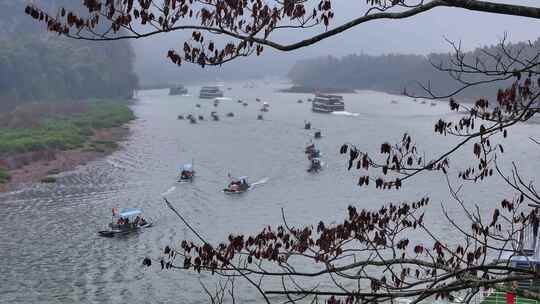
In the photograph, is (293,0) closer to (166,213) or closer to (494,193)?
(166,213)

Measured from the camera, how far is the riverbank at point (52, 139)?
46.3 metres

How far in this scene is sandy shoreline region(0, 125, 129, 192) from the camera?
4362cm

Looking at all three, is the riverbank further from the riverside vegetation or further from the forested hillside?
the forested hillside

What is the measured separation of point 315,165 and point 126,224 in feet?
63.2

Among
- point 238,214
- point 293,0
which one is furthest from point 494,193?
point 293,0

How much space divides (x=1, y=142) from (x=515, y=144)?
153 ft

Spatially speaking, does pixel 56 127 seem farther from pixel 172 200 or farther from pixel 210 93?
pixel 210 93

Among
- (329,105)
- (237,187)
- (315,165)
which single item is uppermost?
Answer: (329,105)

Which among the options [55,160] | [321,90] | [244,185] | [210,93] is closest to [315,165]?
[244,185]

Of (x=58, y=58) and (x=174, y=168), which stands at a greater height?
(x=58, y=58)

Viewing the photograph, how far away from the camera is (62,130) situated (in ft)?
206

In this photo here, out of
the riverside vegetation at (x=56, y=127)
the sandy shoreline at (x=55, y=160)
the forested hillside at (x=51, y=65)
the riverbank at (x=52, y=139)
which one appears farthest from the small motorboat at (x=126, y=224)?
the forested hillside at (x=51, y=65)

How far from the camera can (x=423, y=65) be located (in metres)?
138

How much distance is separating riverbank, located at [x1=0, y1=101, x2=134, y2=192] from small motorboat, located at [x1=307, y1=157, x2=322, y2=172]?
745 inches
